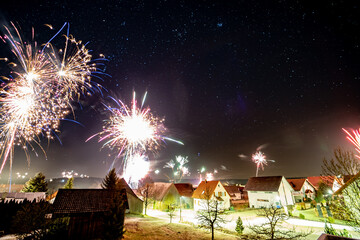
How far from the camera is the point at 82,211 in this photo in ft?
61.9

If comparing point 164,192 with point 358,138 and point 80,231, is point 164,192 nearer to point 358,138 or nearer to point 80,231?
point 80,231

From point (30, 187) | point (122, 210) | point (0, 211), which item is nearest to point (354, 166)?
point (122, 210)

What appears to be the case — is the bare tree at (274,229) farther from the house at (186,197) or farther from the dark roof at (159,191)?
the house at (186,197)

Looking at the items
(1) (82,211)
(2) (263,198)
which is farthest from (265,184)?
(1) (82,211)

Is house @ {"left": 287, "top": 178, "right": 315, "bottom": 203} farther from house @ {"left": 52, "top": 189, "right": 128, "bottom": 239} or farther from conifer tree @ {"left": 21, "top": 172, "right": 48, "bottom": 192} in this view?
conifer tree @ {"left": 21, "top": 172, "right": 48, "bottom": 192}

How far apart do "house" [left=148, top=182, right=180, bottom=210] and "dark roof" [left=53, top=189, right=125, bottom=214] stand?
1158 inches

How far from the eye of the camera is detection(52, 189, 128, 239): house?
1825 centimetres

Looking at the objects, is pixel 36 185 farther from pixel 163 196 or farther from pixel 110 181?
pixel 163 196

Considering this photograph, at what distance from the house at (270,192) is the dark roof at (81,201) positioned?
1646 inches

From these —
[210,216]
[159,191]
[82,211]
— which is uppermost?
[159,191]

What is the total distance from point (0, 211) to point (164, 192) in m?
34.4

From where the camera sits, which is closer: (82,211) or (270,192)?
(82,211)

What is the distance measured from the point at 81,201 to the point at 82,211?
1494 mm

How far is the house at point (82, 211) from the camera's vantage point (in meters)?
18.2
